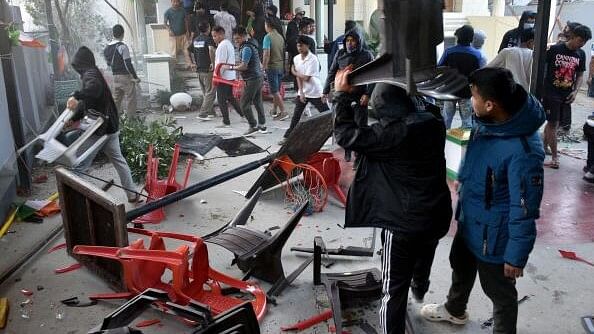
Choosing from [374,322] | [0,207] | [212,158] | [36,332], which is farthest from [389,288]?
[212,158]

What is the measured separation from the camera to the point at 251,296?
3783mm

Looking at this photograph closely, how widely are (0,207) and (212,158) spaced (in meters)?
2.96

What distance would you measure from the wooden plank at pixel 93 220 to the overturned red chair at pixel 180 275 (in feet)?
0.53

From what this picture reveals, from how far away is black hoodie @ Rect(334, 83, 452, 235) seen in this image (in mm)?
2555

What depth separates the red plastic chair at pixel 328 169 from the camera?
18.7 feet

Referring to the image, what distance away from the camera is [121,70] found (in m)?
9.03

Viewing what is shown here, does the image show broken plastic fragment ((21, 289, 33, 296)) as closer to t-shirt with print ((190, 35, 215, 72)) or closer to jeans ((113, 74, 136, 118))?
jeans ((113, 74, 136, 118))

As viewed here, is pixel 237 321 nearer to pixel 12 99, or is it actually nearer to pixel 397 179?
pixel 397 179

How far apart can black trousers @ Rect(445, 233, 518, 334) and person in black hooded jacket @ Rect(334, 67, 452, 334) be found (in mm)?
336

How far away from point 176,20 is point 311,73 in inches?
278

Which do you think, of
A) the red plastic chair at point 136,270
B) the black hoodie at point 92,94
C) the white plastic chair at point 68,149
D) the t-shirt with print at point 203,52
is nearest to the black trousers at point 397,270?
the red plastic chair at point 136,270

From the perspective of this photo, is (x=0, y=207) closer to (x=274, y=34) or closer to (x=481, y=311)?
(x=481, y=311)

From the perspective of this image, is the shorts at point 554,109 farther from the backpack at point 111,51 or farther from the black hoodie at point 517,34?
the backpack at point 111,51

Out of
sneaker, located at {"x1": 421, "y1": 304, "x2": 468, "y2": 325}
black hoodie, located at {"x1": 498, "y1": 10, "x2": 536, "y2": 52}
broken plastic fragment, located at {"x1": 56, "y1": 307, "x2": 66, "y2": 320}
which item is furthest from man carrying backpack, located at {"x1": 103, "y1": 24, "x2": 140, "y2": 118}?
sneaker, located at {"x1": 421, "y1": 304, "x2": 468, "y2": 325}
